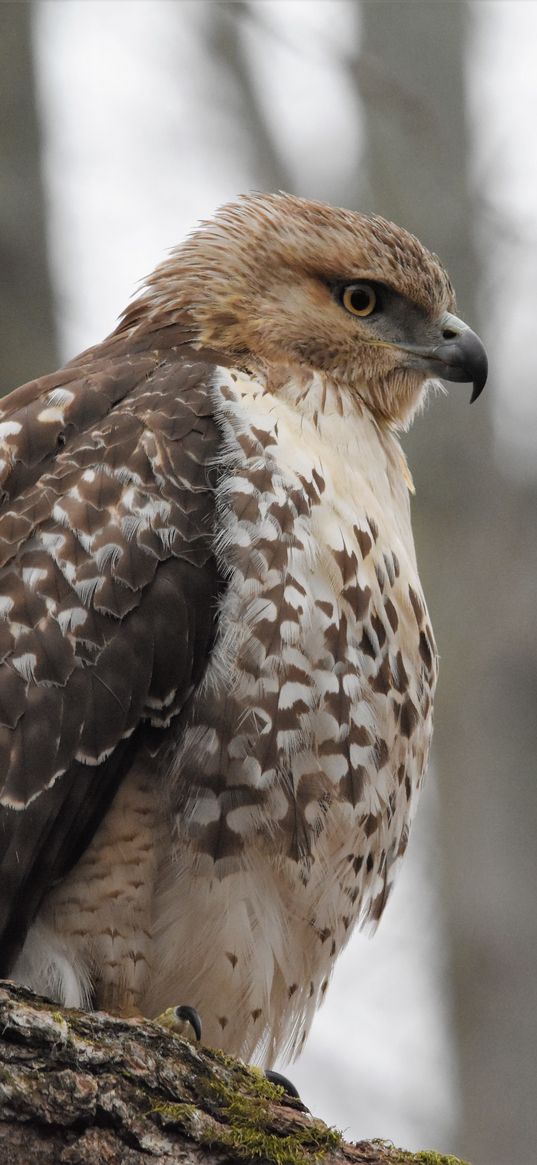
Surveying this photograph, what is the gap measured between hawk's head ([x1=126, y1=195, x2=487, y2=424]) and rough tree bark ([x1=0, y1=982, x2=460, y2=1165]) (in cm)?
217

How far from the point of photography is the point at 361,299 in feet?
14.8

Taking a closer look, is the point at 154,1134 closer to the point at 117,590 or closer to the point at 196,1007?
the point at 196,1007

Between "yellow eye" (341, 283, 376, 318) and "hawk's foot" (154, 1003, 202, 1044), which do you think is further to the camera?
"yellow eye" (341, 283, 376, 318)

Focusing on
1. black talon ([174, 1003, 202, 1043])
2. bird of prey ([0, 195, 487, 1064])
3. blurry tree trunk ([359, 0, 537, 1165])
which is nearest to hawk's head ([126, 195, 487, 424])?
bird of prey ([0, 195, 487, 1064])

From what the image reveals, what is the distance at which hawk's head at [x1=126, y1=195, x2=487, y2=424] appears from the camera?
4371 millimetres

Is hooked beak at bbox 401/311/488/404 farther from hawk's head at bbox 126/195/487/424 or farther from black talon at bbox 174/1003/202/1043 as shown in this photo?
black talon at bbox 174/1003/202/1043

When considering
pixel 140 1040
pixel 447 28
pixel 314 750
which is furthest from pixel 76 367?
pixel 447 28

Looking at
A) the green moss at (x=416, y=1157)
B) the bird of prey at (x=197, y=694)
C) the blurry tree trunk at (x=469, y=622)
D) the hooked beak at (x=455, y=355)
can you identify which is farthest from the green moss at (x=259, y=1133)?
the blurry tree trunk at (x=469, y=622)

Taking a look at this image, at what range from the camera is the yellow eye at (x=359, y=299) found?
4480 millimetres

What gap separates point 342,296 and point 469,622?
1.90m

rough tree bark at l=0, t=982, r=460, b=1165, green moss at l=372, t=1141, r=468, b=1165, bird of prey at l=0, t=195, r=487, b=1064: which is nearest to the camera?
rough tree bark at l=0, t=982, r=460, b=1165

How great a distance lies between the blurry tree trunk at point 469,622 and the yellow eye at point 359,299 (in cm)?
158

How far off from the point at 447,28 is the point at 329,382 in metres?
3.20

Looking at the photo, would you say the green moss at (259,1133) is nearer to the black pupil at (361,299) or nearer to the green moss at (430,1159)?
the green moss at (430,1159)
